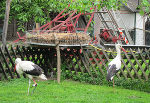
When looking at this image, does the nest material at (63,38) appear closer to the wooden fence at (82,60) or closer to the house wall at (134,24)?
the wooden fence at (82,60)

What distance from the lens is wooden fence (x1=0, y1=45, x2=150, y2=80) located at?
933 centimetres

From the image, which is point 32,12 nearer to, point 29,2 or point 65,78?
point 29,2

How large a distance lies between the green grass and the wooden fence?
678 mm

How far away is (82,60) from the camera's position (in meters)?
10.5

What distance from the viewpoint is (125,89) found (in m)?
9.00

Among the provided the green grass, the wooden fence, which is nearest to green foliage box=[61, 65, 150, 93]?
the wooden fence

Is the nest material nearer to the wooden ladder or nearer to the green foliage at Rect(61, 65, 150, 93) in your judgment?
the green foliage at Rect(61, 65, 150, 93)

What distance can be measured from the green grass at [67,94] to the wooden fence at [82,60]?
0.68 meters

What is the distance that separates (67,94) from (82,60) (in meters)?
2.66

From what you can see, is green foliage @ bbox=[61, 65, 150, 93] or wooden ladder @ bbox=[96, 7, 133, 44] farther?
wooden ladder @ bbox=[96, 7, 133, 44]

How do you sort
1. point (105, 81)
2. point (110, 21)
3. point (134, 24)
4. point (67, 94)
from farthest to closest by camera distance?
point (134, 24)
point (110, 21)
point (105, 81)
point (67, 94)

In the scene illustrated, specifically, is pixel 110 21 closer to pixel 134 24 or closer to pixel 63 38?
pixel 63 38

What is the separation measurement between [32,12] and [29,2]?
1.38 ft

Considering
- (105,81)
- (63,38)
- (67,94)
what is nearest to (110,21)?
(63,38)
